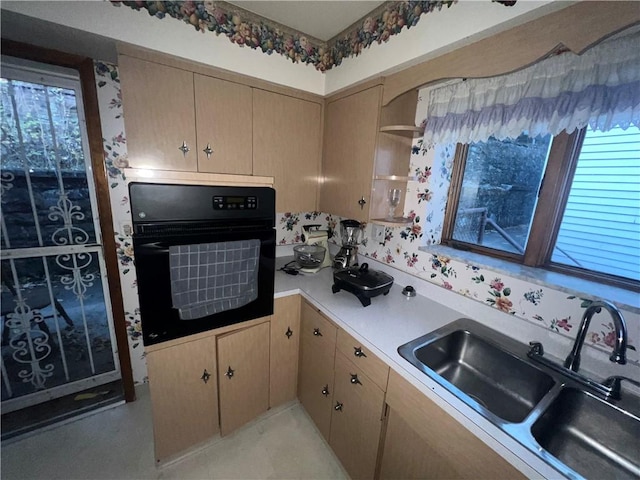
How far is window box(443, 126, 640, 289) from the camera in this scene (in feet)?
3.29

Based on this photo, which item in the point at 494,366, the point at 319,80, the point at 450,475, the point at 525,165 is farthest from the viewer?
the point at 319,80

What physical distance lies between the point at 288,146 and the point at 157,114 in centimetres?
70

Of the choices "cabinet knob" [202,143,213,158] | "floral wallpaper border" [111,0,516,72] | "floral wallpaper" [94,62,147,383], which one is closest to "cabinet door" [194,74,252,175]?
"cabinet knob" [202,143,213,158]

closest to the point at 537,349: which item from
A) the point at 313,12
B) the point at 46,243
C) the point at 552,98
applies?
the point at 552,98

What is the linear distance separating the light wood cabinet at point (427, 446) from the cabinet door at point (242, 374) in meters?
0.78

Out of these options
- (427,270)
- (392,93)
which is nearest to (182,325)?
(427,270)

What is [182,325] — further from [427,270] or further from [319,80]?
[319,80]

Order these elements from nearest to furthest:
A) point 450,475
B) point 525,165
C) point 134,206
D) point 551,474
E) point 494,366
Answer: point 551,474 → point 450,475 → point 134,206 → point 494,366 → point 525,165

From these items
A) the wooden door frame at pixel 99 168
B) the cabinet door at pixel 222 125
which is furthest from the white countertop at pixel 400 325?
the wooden door frame at pixel 99 168

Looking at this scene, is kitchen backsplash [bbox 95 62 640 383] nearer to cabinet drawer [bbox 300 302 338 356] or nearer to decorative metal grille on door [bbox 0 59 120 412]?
decorative metal grille on door [bbox 0 59 120 412]

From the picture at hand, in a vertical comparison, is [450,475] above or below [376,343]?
below

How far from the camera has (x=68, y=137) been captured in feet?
5.01

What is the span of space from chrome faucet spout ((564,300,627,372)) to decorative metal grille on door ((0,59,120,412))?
2455 millimetres

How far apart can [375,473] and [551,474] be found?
2.60 ft
